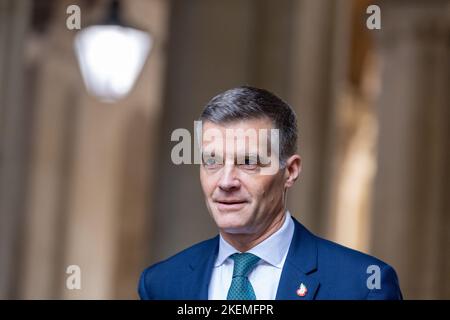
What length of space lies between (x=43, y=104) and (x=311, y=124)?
5.24 meters

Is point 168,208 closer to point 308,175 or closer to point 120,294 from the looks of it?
point 308,175

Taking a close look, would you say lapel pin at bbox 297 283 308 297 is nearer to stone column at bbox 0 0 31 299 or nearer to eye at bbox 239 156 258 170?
eye at bbox 239 156 258 170

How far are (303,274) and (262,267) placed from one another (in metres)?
0.06

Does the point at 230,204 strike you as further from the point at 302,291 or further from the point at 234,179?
the point at 302,291

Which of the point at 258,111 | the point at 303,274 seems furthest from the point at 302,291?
the point at 258,111

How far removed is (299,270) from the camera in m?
1.75

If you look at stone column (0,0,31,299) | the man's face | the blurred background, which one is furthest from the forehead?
stone column (0,0,31,299)

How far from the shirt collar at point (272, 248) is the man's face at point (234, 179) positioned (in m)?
0.05

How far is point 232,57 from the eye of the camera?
7.45 meters

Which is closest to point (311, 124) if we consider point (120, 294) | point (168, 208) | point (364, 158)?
point (168, 208)

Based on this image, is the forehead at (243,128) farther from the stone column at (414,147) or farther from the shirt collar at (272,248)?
the stone column at (414,147)

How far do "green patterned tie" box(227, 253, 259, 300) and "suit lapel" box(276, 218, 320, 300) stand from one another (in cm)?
4

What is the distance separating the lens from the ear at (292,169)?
171cm

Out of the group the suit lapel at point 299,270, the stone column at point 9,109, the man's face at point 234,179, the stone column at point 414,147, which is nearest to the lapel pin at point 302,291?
the suit lapel at point 299,270
